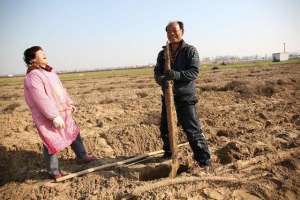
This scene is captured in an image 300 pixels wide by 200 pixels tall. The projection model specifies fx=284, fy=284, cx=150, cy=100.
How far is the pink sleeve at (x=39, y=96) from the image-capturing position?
12.0ft

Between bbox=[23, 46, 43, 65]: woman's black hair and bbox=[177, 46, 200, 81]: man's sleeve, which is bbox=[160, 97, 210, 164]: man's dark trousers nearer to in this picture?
bbox=[177, 46, 200, 81]: man's sleeve

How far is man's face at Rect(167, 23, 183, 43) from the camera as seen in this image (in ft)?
12.4

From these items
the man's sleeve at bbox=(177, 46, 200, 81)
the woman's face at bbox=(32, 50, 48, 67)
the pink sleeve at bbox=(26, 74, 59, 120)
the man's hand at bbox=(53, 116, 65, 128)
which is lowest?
the man's hand at bbox=(53, 116, 65, 128)

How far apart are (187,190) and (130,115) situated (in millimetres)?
5121

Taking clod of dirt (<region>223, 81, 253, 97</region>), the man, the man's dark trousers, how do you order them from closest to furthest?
the man
the man's dark trousers
clod of dirt (<region>223, 81, 253, 97</region>)

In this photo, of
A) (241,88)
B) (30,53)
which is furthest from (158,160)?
(241,88)

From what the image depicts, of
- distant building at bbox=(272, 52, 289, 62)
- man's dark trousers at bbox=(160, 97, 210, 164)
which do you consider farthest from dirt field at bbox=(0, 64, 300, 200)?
distant building at bbox=(272, 52, 289, 62)

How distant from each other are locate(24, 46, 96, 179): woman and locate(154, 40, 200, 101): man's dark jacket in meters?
1.42

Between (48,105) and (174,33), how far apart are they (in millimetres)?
1907

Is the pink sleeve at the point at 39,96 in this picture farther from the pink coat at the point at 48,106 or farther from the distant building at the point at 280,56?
the distant building at the point at 280,56

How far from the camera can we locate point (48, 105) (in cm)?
368

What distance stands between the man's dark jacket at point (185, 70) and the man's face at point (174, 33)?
104 millimetres

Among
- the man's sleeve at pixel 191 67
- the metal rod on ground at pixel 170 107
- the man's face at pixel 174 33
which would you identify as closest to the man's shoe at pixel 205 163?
the metal rod on ground at pixel 170 107

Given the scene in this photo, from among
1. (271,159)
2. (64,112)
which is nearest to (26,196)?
(64,112)
